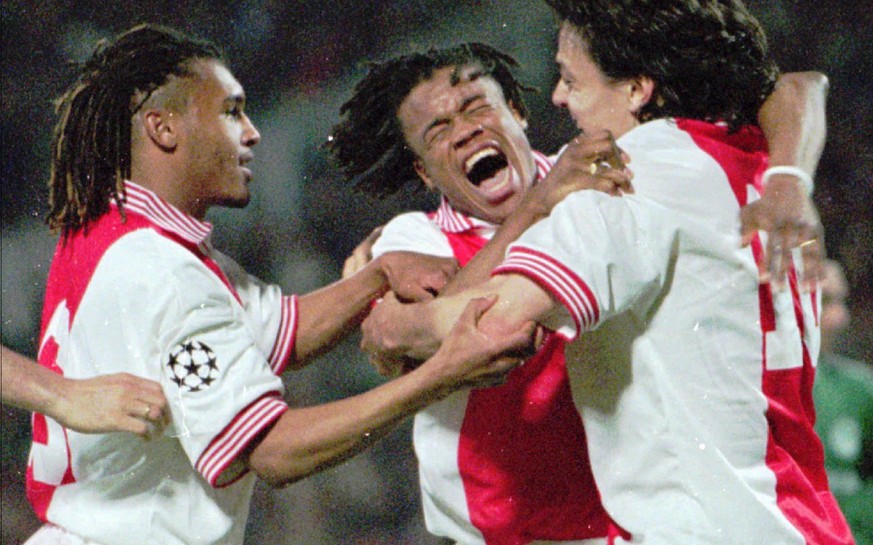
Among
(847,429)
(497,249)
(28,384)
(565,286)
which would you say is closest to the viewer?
(565,286)

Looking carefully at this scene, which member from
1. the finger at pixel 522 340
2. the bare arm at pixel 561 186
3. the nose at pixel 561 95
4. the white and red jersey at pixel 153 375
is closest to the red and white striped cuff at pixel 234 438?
the white and red jersey at pixel 153 375

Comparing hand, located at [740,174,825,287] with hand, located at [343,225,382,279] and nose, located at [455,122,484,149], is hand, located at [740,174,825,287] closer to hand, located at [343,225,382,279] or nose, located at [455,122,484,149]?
nose, located at [455,122,484,149]

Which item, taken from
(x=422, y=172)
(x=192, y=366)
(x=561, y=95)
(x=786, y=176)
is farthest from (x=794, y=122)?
(x=192, y=366)

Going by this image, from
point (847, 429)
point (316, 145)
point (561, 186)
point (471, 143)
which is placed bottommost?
point (847, 429)

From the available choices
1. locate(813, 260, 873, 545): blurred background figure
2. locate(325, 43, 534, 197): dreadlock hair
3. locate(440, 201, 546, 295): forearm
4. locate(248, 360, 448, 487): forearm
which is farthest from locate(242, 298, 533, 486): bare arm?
locate(813, 260, 873, 545): blurred background figure

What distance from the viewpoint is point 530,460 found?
1156 millimetres

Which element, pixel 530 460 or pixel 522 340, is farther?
pixel 530 460

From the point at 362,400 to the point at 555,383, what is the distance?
206mm

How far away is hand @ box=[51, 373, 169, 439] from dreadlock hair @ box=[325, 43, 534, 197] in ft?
1.61

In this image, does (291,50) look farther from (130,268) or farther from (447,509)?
(447,509)

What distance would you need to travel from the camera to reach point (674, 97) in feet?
3.22

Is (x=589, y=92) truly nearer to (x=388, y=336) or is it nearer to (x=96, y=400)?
(x=388, y=336)

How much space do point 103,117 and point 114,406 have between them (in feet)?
1.24

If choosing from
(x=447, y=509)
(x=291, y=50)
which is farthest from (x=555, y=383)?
(x=291, y=50)
